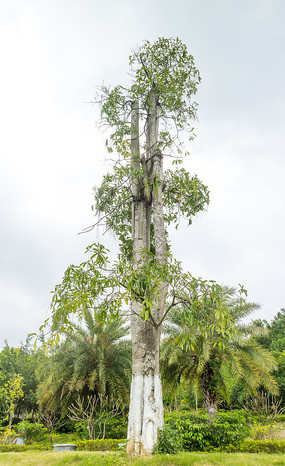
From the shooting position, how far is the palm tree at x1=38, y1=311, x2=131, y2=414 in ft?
49.9

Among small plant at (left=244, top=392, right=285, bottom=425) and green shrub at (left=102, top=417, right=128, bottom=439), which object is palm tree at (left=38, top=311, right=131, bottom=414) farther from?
small plant at (left=244, top=392, right=285, bottom=425)

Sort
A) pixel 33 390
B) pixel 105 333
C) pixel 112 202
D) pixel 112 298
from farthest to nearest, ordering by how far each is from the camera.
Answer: pixel 33 390 < pixel 105 333 < pixel 112 202 < pixel 112 298

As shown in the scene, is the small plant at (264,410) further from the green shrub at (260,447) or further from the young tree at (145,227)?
the young tree at (145,227)

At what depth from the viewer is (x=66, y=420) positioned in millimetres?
17531

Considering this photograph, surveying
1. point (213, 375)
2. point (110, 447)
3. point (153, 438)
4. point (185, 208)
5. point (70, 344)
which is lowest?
point (110, 447)

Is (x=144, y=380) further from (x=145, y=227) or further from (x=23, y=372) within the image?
(x=23, y=372)

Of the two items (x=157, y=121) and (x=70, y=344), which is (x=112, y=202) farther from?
(x=70, y=344)

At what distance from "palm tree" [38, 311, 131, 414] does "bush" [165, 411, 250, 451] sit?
17.6ft

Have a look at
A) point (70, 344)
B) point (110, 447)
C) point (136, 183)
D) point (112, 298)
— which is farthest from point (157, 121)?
point (70, 344)

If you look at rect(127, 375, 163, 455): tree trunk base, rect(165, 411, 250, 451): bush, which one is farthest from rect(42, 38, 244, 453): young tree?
rect(165, 411, 250, 451): bush

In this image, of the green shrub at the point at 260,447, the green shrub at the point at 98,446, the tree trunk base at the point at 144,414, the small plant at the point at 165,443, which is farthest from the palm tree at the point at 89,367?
the small plant at the point at 165,443

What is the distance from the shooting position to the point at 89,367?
52.5 ft

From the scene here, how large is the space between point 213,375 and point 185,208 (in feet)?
27.9

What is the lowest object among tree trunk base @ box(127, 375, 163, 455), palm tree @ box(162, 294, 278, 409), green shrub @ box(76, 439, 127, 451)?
green shrub @ box(76, 439, 127, 451)
